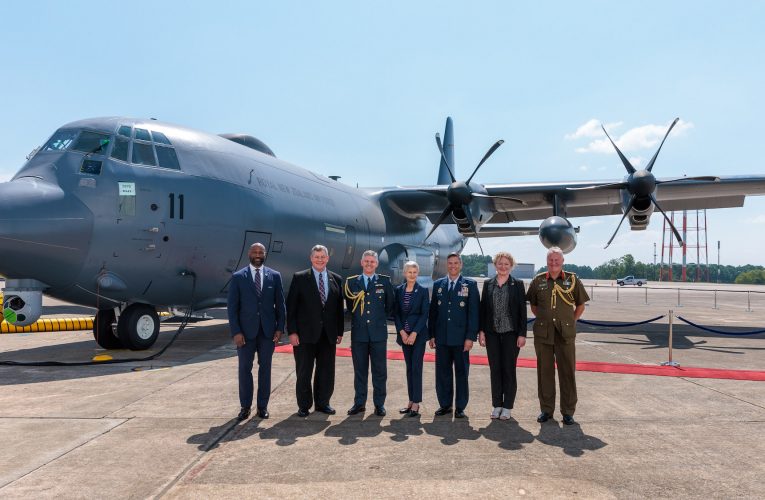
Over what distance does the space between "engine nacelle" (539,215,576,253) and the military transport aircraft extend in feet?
0.12


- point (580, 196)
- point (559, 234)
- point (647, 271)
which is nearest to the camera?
point (559, 234)

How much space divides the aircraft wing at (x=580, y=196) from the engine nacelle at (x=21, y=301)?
11.9m

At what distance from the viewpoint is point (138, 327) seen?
998 cm

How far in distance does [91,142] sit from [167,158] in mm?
1307

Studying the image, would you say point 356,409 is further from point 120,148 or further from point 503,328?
point 120,148

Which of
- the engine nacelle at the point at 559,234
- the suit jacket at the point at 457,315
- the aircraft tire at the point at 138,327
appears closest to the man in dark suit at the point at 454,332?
the suit jacket at the point at 457,315

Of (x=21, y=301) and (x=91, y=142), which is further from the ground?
(x=91, y=142)

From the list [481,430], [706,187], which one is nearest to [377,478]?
[481,430]

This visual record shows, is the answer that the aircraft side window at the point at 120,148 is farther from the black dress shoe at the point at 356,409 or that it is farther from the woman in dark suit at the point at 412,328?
the black dress shoe at the point at 356,409

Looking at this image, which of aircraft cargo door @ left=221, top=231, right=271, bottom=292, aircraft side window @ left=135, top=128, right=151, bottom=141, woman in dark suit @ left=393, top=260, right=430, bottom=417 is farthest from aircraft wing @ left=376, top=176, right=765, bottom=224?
woman in dark suit @ left=393, top=260, right=430, bottom=417

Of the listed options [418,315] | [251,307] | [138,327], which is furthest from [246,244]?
[418,315]

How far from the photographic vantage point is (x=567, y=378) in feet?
19.1

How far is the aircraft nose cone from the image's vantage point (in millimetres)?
8133

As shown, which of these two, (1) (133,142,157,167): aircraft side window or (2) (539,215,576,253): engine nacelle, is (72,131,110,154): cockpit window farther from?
(2) (539,215,576,253): engine nacelle
